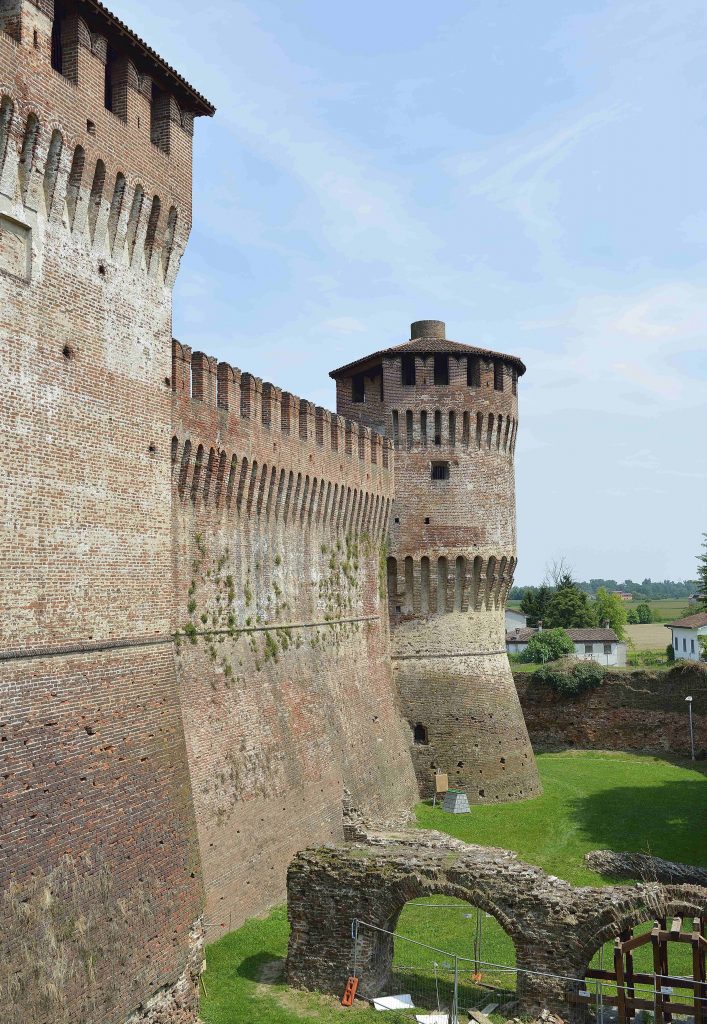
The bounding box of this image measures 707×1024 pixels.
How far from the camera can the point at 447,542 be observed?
1167 inches

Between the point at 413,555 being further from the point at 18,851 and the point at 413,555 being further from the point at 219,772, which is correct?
the point at 18,851

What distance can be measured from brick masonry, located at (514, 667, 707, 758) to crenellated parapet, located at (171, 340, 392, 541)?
15.3 metres

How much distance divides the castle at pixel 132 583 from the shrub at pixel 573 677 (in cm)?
1649

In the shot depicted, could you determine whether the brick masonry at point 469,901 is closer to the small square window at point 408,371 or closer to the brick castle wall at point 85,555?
the brick castle wall at point 85,555

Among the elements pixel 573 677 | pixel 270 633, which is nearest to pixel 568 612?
pixel 573 677

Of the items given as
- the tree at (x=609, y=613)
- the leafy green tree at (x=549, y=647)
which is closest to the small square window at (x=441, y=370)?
the leafy green tree at (x=549, y=647)

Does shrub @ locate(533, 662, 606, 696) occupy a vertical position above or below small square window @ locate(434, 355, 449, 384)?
below

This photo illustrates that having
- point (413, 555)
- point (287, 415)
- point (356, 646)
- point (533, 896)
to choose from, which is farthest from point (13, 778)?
point (413, 555)

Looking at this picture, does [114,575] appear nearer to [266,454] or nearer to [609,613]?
[266,454]

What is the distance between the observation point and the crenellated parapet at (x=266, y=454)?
18.0m

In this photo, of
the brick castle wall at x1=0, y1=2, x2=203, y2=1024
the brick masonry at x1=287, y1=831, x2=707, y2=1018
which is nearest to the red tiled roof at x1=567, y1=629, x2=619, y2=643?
the brick masonry at x1=287, y1=831, x2=707, y2=1018

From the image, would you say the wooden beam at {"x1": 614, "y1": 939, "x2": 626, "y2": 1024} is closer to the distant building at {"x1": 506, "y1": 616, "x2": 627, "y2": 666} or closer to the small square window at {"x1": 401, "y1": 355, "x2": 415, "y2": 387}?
the small square window at {"x1": 401, "y1": 355, "x2": 415, "y2": 387}

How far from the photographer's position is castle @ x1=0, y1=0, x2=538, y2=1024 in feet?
37.9

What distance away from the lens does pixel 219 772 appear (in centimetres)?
1750
